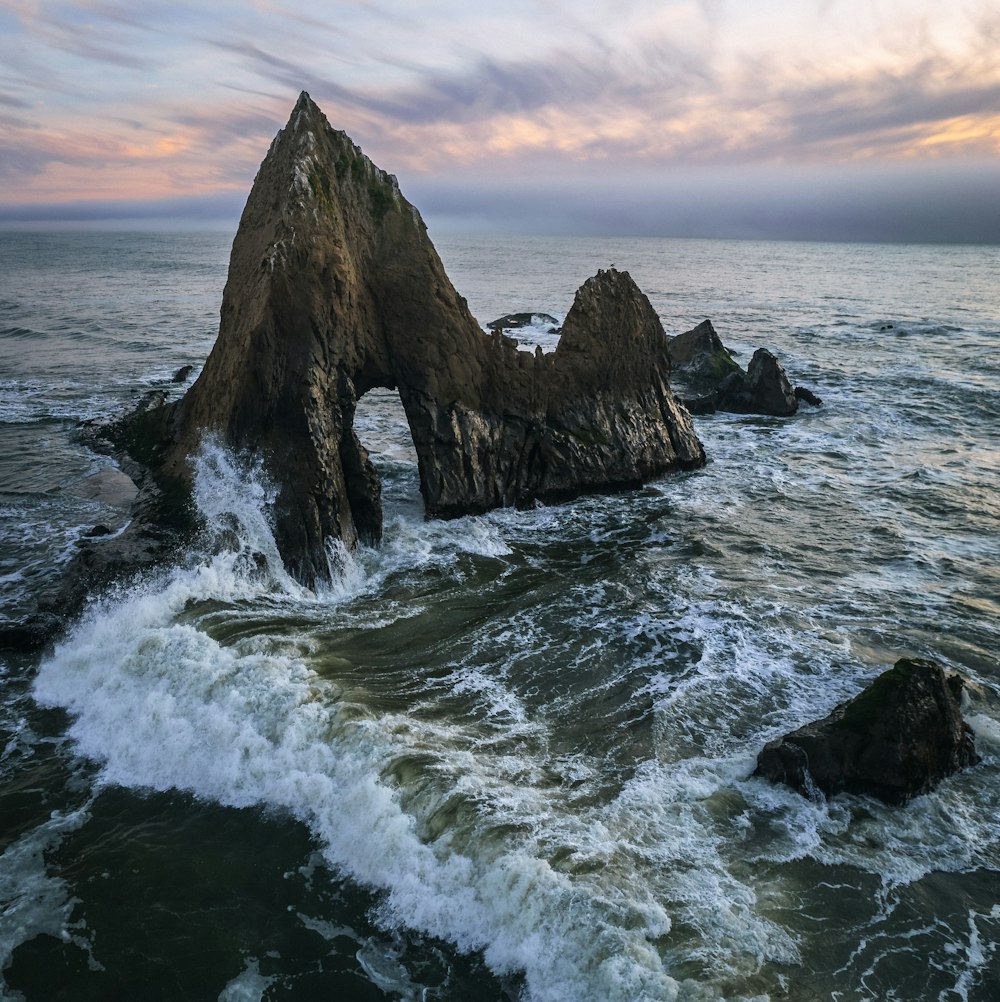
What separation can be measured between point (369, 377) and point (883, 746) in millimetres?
13732

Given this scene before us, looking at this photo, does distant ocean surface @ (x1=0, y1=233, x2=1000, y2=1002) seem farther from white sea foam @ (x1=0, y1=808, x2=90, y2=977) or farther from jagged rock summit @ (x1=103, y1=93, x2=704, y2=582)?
jagged rock summit @ (x1=103, y1=93, x2=704, y2=582)

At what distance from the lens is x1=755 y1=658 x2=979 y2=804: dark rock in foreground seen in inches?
406

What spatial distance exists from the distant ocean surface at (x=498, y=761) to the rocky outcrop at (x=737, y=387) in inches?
412

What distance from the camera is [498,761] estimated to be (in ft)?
34.8

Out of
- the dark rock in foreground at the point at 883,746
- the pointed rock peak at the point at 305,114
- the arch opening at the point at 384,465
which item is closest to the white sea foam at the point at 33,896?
the dark rock in foreground at the point at 883,746

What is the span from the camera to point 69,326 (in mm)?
50969

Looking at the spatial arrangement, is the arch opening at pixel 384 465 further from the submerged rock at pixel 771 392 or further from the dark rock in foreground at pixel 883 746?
the submerged rock at pixel 771 392

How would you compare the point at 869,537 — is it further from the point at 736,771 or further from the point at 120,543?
the point at 120,543

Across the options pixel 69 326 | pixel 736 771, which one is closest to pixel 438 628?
pixel 736 771

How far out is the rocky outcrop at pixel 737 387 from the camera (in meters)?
32.1

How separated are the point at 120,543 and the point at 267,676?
5042mm

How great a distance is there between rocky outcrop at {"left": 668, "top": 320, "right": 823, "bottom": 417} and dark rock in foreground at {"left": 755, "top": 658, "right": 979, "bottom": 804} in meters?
22.1

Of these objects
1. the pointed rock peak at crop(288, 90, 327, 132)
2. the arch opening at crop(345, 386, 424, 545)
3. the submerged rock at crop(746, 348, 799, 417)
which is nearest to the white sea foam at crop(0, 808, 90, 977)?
the arch opening at crop(345, 386, 424, 545)

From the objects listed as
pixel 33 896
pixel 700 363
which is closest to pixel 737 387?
pixel 700 363
